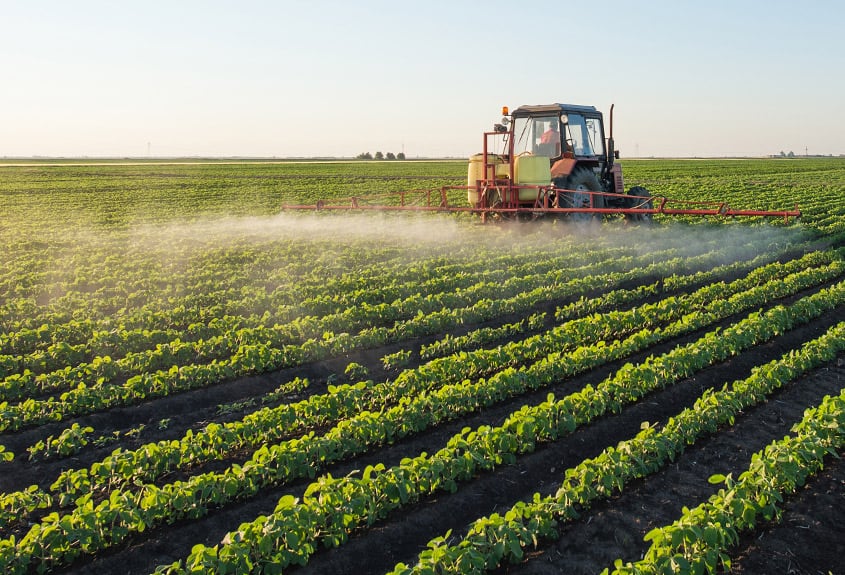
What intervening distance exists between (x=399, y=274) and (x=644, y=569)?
870cm

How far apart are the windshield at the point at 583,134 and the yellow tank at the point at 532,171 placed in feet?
4.34

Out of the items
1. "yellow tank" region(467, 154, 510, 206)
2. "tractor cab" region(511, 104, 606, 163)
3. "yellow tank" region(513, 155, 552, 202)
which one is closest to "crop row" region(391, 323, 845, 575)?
"yellow tank" region(513, 155, 552, 202)

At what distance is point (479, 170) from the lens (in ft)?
51.1

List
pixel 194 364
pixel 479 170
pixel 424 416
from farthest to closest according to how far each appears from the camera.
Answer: pixel 479 170 → pixel 194 364 → pixel 424 416

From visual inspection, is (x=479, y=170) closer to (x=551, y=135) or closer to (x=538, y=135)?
(x=538, y=135)

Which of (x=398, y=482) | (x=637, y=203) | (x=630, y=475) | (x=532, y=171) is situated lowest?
(x=630, y=475)

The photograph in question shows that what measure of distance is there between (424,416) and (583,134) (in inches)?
444

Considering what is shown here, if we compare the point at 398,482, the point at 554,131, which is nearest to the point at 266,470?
the point at 398,482

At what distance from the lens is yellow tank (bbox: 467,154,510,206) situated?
15.1 metres

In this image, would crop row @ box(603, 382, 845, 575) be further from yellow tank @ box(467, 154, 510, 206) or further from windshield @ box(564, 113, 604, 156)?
windshield @ box(564, 113, 604, 156)

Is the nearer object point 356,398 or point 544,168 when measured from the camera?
point 356,398

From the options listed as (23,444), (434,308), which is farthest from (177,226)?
(23,444)

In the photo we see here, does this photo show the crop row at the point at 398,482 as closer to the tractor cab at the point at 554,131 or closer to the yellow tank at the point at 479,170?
the yellow tank at the point at 479,170

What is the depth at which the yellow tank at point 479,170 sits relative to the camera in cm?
1511
